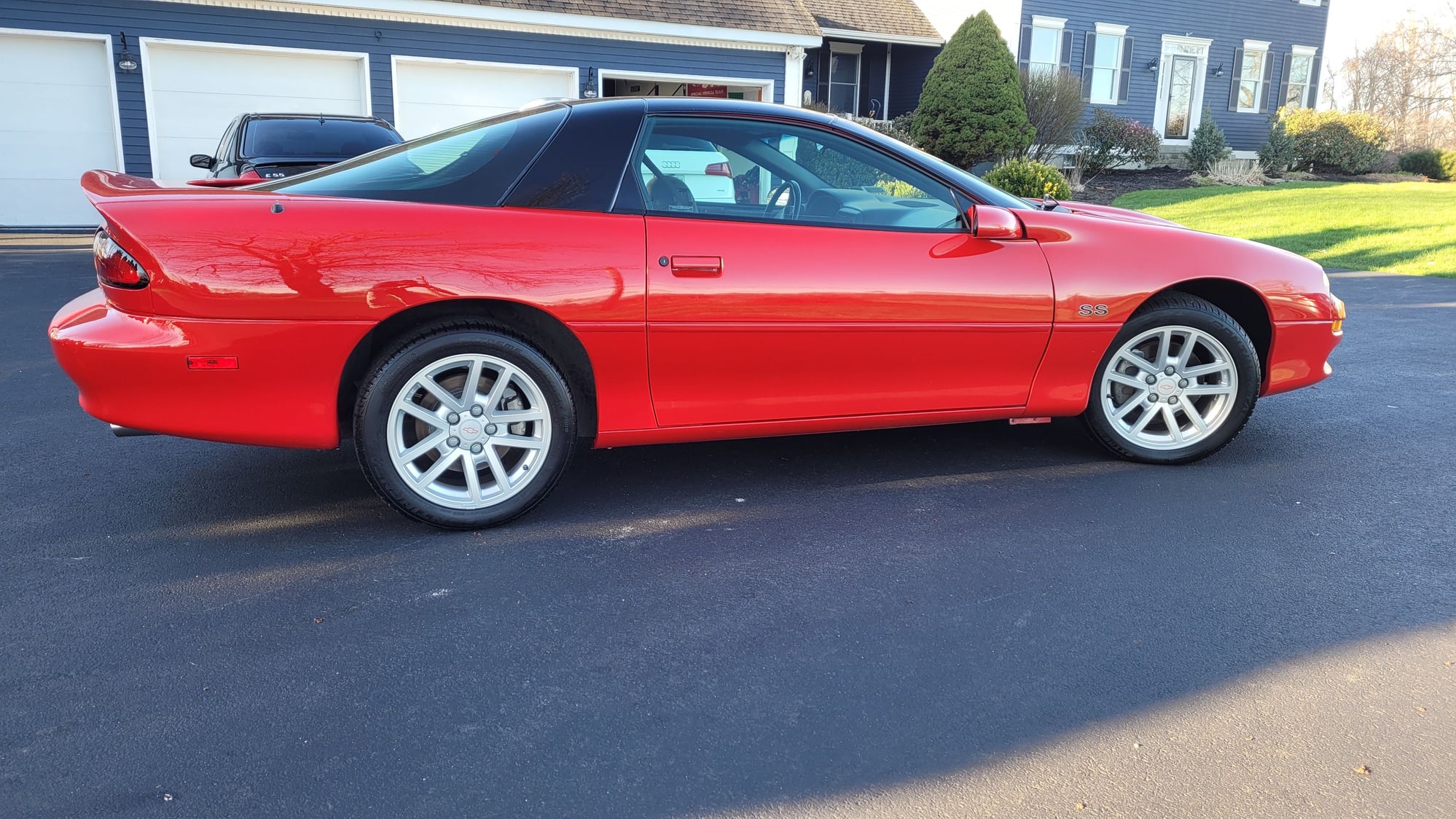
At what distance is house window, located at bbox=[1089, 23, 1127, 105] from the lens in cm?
2345

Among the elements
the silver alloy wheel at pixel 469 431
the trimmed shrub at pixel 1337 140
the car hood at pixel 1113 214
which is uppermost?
the trimmed shrub at pixel 1337 140

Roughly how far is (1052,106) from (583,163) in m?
18.2

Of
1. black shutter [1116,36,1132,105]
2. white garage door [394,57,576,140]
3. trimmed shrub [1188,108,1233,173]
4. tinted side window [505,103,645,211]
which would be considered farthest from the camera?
black shutter [1116,36,1132,105]

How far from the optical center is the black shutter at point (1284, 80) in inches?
1028

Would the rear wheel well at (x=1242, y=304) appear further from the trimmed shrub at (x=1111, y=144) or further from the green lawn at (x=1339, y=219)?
the trimmed shrub at (x=1111, y=144)

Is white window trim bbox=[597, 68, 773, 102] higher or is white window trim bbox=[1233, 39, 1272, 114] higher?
white window trim bbox=[1233, 39, 1272, 114]

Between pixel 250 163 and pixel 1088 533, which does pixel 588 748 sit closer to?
pixel 1088 533

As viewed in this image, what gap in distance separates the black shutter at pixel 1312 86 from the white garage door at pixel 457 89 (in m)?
20.8

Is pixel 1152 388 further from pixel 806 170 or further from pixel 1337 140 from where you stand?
pixel 1337 140

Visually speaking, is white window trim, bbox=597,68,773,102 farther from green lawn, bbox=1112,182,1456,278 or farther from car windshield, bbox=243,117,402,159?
car windshield, bbox=243,117,402,159

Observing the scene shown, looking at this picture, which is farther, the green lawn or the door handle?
the green lawn

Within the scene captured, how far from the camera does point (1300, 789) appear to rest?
224 centimetres

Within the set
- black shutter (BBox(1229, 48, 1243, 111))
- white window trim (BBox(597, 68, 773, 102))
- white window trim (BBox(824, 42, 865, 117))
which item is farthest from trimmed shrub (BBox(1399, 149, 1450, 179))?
white window trim (BBox(597, 68, 773, 102))

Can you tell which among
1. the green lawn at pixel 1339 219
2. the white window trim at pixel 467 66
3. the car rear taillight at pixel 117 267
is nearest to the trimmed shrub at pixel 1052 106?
the green lawn at pixel 1339 219
